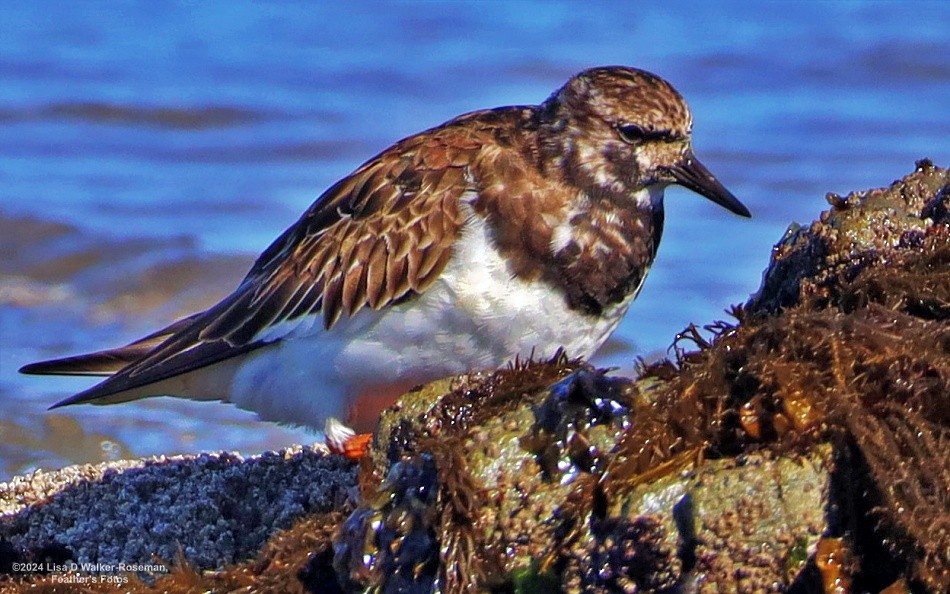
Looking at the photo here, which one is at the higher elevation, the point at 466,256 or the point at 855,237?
the point at 855,237

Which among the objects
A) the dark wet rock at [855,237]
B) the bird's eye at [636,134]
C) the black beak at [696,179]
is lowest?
the dark wet rock at [855,237]

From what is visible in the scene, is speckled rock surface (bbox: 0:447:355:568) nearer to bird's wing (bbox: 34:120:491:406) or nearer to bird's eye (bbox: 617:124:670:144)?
bird's wing (bbox: 34:120:491:406)

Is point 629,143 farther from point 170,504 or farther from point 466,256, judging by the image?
point 170,504

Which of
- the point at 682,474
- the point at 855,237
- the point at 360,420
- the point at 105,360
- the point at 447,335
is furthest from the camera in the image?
the point at 105,360

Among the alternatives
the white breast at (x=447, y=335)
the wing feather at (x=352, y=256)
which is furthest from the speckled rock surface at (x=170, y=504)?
the wing feather at (x=352, y=256)

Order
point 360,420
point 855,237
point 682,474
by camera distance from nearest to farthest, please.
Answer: point 682,474 < point 855,237 < point 360,420

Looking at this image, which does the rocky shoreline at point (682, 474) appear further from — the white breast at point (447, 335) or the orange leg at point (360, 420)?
the orange leg at point (360, 420)

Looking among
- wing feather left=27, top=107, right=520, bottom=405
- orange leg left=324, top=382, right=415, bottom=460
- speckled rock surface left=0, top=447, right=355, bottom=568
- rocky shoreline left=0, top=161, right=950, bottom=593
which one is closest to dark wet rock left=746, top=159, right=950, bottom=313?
rocky shoreline left=0, top=161, right=950, bottom=593

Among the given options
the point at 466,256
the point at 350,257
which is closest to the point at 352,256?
the point at 350,257
